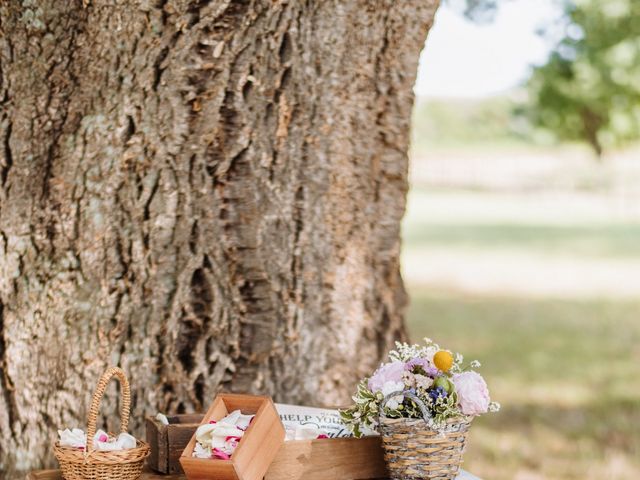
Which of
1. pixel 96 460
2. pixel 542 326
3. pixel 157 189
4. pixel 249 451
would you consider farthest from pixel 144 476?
pixel 542 326

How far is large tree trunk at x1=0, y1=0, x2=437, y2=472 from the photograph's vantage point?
222 centimetres

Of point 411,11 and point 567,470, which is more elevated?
point 411,11

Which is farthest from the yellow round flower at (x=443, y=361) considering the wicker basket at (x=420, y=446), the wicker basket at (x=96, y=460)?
the wicker basket at (x=96, y=460)

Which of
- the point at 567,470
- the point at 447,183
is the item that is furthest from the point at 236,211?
the point at 447,183

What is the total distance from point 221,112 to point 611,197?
2103 cm

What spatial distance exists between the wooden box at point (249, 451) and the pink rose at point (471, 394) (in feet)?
1.20

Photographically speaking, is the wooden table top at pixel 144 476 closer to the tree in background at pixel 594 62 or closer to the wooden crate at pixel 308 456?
the wooden crate at pixel 308 456

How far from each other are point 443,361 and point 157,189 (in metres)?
0.83

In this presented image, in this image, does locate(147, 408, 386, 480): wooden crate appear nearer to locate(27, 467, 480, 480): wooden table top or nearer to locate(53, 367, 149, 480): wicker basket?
locate(27, 467, 480, 480): wooden table top

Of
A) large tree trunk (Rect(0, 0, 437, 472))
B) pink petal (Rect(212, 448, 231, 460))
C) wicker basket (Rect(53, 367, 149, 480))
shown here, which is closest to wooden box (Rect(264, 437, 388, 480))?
pink petal (Rect(212, 448, 231, 460))

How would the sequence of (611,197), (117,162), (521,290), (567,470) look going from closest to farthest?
(117,162), (567,470), (521,290), (611,197)

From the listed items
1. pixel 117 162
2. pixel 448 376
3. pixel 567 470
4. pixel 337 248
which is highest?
pixel 117 162

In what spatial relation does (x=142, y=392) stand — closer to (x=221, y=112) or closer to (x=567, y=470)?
(x=221, y=112)

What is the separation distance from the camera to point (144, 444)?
1902mm
